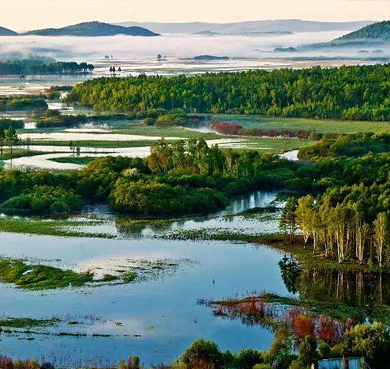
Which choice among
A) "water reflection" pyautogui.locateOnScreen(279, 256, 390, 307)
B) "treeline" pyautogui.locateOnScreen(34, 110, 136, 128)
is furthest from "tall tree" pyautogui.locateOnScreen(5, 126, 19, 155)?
"water reflection" pyautogui.locateOnScreen(279, 256, 390, 307)

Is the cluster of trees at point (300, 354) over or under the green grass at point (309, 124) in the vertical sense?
under

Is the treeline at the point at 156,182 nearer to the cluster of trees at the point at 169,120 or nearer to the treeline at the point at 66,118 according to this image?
the cluster of trees at the point at 169,120

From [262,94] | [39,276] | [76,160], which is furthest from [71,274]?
[262,94]

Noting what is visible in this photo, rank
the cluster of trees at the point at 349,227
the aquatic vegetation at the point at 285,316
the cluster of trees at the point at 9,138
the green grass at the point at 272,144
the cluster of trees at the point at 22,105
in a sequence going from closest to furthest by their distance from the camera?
1. the aquatic vegetation at the point at 285,316
2. the cluster of trees at the point at 349,227
3. the cluster of trees at the point at 9,138
4. the green grass at the point at 272,144
5. the cluster of trees at the point at 22,105

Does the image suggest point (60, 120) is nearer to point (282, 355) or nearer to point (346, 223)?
point (346, 223)

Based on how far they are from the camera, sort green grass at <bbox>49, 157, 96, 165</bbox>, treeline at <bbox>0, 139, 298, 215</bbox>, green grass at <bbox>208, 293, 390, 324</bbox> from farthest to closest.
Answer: green grass at <bbox>49, 157, 96, 165</bbox> < treeline at <bbox>0, 139, 298, 215</bbox> < green grass at <bbox>208, 293, 390, 324</bbox>

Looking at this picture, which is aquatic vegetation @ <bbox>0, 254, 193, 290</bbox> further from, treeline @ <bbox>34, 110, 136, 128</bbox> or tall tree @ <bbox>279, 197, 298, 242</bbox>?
treeline @ <bbox>34, 110, 136, 128</bbox>

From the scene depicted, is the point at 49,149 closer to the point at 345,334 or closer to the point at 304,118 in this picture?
the point at 304,118

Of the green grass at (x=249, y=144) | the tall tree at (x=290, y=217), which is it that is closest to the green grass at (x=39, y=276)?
the tall tree at (x=290, y=217)
